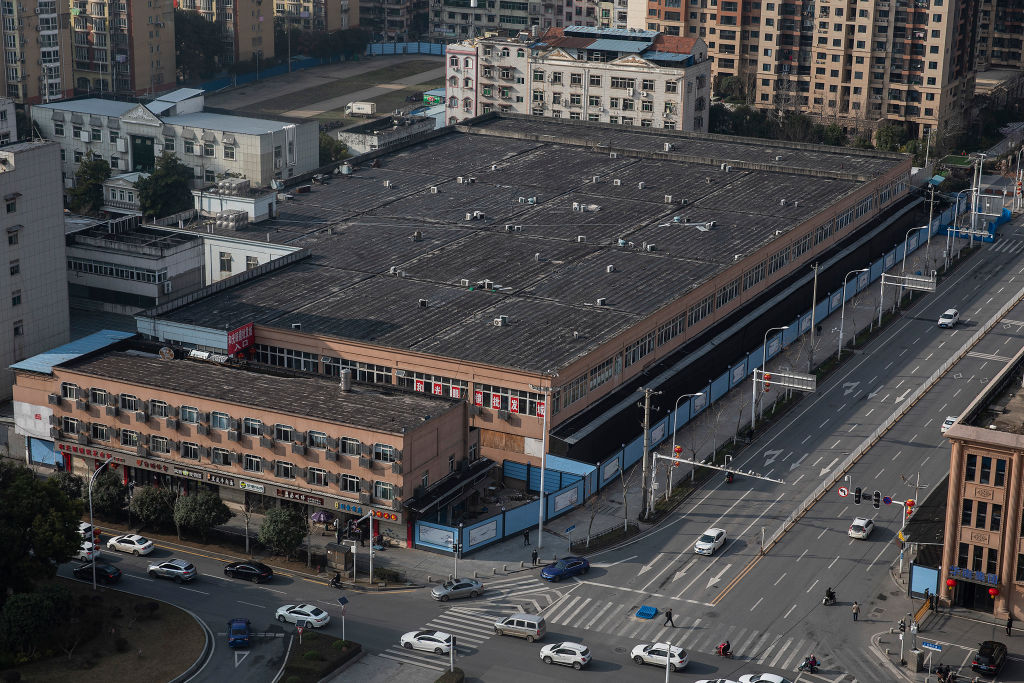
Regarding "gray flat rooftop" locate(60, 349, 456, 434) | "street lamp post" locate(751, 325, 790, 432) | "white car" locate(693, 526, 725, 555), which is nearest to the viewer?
"white car" locate(693, 526, 725, 555)

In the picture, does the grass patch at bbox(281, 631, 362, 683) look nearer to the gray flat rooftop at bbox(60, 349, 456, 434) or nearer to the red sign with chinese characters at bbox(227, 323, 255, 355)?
the gray flat rooftop at bbox(60, 349, 456, 434)

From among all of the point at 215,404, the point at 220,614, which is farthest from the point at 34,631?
the point at 215,404

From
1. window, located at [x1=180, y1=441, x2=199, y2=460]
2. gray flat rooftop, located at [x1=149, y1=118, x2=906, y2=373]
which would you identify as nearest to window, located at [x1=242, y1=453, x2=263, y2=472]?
window, located at [x1=180, y1=441, x2=199, y2=460]

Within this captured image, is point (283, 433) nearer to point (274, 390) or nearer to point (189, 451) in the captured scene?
point (274, 390)

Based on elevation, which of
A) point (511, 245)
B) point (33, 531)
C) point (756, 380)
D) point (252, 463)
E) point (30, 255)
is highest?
point (30, 255)

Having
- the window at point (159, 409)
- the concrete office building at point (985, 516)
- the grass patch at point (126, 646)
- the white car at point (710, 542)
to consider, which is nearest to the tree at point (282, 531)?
the grass patch at point (126, 646)

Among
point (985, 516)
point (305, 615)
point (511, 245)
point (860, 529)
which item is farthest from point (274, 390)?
point (985, 516)
